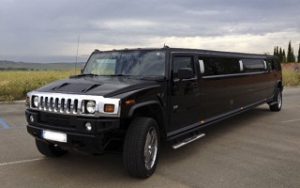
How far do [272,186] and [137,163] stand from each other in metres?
1.82

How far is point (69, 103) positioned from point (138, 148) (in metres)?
1.10

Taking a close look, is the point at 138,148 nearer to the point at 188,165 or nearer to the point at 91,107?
the point at 91,107

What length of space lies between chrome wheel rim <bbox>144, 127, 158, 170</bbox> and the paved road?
205mm

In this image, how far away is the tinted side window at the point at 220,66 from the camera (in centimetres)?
771

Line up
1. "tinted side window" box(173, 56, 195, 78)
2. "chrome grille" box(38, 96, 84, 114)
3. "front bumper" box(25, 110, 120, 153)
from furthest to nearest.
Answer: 1. "tinted side window" box(173, 56, 195, 78)
2. "chrome grille" box(38, 96, 84, 114)
3. "front bumper" box(25, 110, 120, 153)

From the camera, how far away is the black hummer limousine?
5.15m

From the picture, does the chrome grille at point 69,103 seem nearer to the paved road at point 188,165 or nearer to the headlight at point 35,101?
the headlight at point 35,101

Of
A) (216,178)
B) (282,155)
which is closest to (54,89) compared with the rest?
(216,178)

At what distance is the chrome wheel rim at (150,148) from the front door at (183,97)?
614 mm

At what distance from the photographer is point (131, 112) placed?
5.23 meters

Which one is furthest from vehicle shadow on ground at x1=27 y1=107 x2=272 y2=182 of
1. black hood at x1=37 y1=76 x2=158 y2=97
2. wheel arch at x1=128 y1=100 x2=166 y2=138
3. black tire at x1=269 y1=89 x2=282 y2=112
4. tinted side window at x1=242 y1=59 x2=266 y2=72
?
black tire at x1=269 y1=89 x2=282 y2=112

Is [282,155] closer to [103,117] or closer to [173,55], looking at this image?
[173,55]

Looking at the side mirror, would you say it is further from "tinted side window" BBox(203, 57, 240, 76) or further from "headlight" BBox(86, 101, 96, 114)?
"headlight" BBox(86, 101, 96, 114)

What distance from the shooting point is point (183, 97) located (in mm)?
6637
